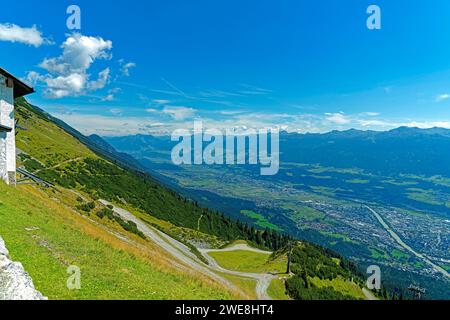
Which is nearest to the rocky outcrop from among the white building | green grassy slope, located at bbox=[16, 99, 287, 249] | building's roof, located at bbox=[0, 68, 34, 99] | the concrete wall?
the white building

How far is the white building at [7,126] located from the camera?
3378 centimetres

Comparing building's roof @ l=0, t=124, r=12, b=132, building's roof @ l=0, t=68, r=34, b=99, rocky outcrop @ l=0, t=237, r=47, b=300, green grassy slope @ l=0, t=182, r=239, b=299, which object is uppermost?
building's roof @ l=0, t=68, r=34, b=99

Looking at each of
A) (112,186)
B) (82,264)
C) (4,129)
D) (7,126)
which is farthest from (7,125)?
(112,186)

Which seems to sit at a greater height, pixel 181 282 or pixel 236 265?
pixel 181 282

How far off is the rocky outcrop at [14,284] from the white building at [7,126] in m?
24.9

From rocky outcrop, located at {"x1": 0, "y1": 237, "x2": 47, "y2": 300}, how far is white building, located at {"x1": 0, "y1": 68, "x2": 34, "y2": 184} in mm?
24889

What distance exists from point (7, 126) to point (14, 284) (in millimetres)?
27246

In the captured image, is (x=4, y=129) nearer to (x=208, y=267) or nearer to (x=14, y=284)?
(x=14, y=284)

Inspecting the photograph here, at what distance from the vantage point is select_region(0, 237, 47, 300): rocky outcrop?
457 inches

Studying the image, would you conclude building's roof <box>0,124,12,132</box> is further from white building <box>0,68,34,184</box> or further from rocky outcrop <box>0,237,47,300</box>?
rocky outcrop <box>0,237,47,300</box>
